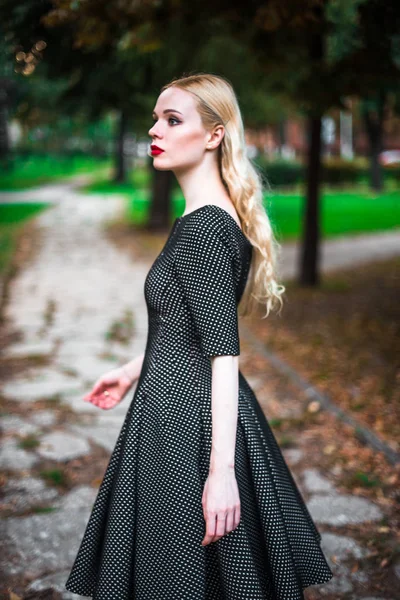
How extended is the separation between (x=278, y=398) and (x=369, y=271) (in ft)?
21.6

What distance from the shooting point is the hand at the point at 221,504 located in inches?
69.9

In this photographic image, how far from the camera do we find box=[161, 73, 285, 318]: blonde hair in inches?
76.9

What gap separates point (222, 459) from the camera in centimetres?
179

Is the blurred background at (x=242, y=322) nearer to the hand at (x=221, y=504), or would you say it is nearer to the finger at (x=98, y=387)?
the finger at (x=98, y=387)

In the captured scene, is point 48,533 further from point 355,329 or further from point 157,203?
point 157,203

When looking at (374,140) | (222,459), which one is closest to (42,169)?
(374,140)

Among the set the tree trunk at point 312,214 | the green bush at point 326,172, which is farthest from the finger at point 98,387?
the green bush at point 326,172

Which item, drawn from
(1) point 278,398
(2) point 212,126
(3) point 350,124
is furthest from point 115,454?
(3) point 350,124

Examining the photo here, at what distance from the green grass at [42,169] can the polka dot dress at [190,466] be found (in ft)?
96.4

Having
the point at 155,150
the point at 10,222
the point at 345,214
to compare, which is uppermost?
the point at 155,150

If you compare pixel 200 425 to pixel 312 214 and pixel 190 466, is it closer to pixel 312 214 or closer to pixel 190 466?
pixel 190 466

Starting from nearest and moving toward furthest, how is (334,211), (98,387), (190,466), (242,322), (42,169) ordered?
(190,466) < (98,387) < (242,322) < (334,211) < (42,169)

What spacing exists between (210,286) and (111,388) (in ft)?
2.63

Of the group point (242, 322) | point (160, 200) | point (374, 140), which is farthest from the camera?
point (374, 140)
